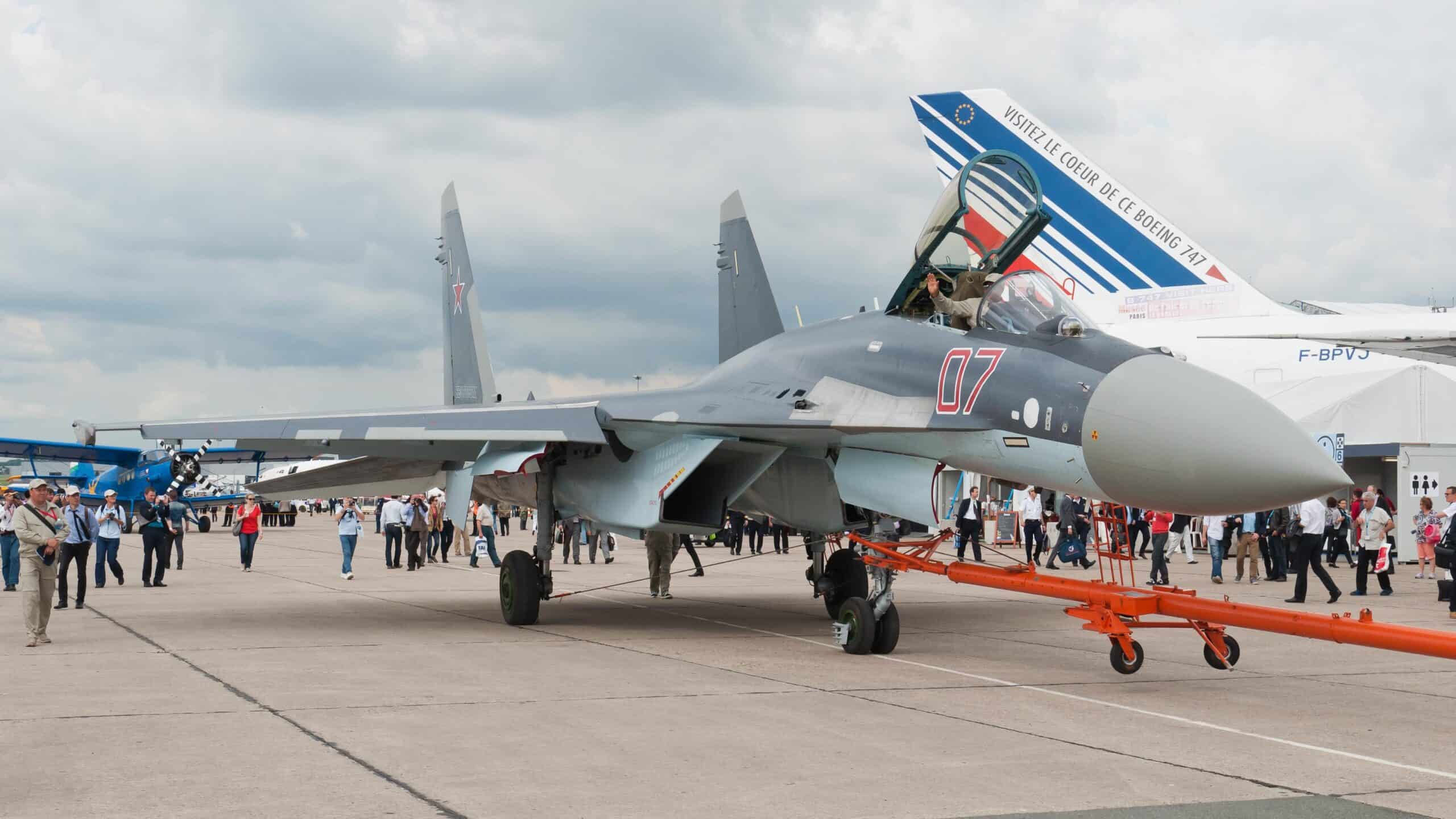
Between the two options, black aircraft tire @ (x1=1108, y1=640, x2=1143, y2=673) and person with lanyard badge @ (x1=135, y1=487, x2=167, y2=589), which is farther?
person with lanyard badge @ (x1=135, y1=487, x2=167, y2=589)

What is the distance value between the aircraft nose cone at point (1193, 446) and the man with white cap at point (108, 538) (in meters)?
14.3

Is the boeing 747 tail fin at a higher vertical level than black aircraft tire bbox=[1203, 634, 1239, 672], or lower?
higher

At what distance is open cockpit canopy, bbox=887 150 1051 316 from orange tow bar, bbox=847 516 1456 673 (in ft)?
7.30

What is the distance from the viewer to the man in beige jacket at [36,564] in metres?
10.7

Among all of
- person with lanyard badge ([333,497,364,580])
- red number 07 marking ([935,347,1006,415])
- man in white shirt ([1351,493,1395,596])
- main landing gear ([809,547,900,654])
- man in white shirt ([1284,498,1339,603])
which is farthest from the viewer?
person with lanyard badge ([333,497,364,580])

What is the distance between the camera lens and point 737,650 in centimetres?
1055

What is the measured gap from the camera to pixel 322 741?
6.38 m

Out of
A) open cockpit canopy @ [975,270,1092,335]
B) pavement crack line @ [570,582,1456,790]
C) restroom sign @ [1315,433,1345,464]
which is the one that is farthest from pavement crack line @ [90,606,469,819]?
restroom sign @ [1315,433,1345,464]

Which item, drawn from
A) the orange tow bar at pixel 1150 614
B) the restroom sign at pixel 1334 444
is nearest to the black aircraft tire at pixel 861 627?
the orange tow bar at pixel 1150 614

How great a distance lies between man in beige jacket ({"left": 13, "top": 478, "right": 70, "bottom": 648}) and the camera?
10.7m

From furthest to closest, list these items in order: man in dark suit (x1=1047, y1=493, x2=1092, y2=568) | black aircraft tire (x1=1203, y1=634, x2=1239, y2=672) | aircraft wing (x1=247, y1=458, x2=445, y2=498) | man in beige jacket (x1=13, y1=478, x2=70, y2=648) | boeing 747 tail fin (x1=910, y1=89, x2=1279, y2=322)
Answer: boeing 747 tail fin (x1=910, y1=89, x2=1279, y2=322) < man in dark suit (x1=1047, y1=493, x2=1092, y2=568) < aircraft wing (x1=247, y1=458, x2=445, y2=498) < man in beige jacket (x1=13, y1=478, x2=70, y2=648) < black aircraft tire (x1=1203, y1=634, x2=1239, y2=672)

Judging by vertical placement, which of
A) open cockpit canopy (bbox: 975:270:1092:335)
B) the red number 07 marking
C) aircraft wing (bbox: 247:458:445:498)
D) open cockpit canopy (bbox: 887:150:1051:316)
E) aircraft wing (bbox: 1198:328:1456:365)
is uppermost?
aircraft wing (bbox: 1198:328:1456:365)

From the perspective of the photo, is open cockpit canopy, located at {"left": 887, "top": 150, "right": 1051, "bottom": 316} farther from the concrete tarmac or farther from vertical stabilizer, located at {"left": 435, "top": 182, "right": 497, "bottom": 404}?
vertical stabilizer, located at {"left": 435, "top": 182, "right": 497, "bottom": 404}

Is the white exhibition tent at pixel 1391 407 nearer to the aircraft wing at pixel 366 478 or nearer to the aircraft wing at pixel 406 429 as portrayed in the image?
the aircraft wing at pixel 366 478
